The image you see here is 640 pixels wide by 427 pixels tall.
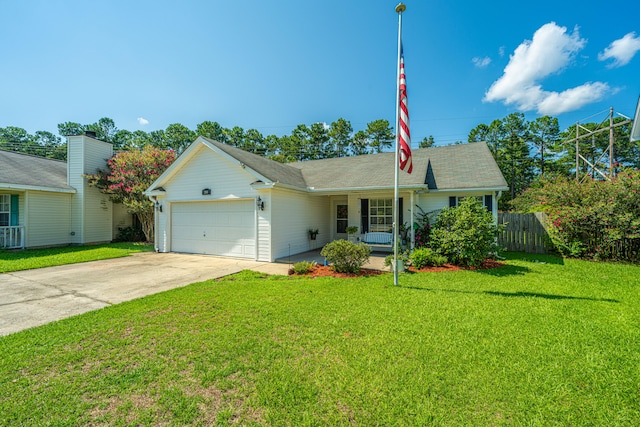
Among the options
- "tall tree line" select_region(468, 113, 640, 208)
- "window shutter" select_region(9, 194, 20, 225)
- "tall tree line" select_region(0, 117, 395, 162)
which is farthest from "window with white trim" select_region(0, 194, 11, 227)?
"tall tree line" select_region(468, 113, 640, 208)

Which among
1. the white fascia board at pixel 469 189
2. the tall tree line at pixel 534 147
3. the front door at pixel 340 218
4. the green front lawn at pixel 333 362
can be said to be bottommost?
the green front lawn at pixel 333 362

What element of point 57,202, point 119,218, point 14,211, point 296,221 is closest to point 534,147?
point 296,221

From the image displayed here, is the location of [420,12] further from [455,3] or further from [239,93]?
[239,93]

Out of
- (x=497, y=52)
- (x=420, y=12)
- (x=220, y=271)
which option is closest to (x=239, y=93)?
(x=420, y=12)

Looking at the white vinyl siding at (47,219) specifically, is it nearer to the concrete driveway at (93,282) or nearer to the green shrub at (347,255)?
the concrete driveway at (93,282)

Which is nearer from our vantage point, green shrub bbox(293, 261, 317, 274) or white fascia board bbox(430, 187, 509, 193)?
green shrub bbox(293, 261, 317, 274)

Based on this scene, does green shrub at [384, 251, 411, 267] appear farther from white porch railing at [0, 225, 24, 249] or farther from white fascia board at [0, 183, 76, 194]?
white porch railing at [0, 225, 24, 249]

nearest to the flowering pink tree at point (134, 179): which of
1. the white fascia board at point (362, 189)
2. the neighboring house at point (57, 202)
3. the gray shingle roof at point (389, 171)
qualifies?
the neighboring house at point (57, 202)

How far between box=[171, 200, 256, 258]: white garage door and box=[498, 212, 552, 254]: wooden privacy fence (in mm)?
11250

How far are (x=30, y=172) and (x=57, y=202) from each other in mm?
2083

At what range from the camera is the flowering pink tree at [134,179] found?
1471 cm

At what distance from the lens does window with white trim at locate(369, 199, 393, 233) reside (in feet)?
39.4

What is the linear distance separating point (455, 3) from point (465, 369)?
12.3 meters

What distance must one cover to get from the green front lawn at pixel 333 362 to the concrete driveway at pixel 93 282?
0.89m
